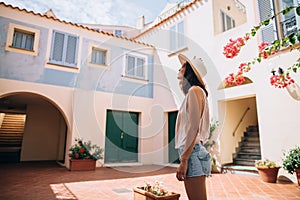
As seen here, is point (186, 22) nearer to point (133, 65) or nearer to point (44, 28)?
point (133, 65)

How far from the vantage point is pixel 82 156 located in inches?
261

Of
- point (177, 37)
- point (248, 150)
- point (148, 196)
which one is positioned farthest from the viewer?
point (177, 37)

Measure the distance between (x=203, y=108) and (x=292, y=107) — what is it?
4.61 metres

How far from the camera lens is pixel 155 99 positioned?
9.10 metres

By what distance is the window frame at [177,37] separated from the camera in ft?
27.4

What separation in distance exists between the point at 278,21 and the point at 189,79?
5.28 m

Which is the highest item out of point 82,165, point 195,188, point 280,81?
point 280,81

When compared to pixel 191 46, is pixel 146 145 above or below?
below

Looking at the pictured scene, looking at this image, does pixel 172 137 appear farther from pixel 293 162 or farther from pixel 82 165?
pixel 293 162

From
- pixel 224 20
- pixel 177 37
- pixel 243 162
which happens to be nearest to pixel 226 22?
pixel 224 20

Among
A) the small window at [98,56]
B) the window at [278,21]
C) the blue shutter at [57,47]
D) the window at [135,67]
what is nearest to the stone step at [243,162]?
the window at [278,21]

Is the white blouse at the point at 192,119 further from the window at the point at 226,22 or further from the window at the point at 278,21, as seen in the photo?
the window at the point at 226,22

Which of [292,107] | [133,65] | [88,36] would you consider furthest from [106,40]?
[292,107]

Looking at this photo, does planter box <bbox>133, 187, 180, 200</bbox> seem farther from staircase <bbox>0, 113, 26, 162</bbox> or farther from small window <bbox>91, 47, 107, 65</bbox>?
staircase <bbox>0, 113, 26, 162</bbox>
